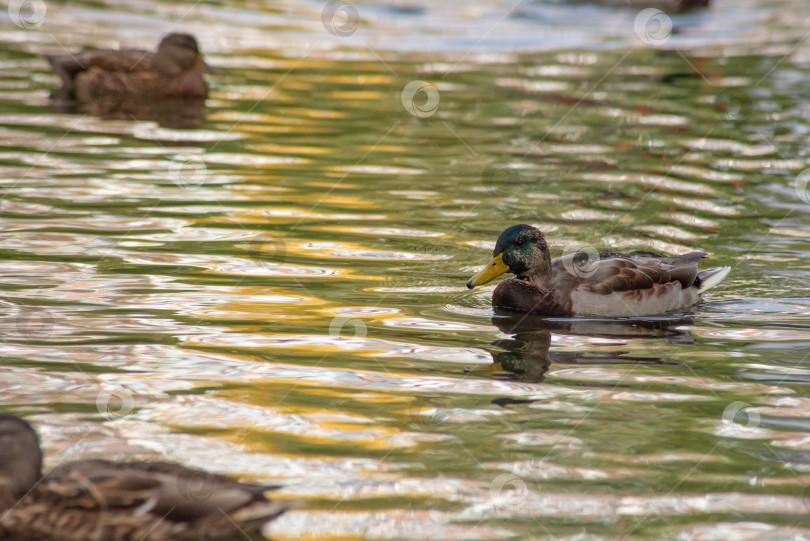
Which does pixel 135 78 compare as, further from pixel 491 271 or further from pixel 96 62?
pixel 491 271

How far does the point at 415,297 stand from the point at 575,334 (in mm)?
1330

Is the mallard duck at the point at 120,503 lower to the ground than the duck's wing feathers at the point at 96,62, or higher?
lower

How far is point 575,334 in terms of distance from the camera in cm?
852

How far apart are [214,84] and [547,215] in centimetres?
843

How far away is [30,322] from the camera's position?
26.2 ft

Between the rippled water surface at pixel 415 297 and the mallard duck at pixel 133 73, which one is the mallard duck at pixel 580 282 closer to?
the rippled water surface at pixel 415 297

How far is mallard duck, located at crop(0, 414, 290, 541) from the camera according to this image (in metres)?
4.88

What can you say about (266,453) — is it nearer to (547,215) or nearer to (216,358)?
(216,358)

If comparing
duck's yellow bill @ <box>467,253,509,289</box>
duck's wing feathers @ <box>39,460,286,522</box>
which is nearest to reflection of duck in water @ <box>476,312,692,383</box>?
duck's yellow bill @ <box>467,253,509,289</box>

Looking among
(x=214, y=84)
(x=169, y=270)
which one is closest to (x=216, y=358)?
(x=169, y=270)

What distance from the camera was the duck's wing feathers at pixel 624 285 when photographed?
8.98 meters

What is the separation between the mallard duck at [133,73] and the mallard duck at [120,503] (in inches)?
466

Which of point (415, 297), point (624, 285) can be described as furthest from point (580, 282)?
point (415, 297)

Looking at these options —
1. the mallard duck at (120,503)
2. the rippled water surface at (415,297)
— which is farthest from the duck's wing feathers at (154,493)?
the rippled water surface at (415,297)
